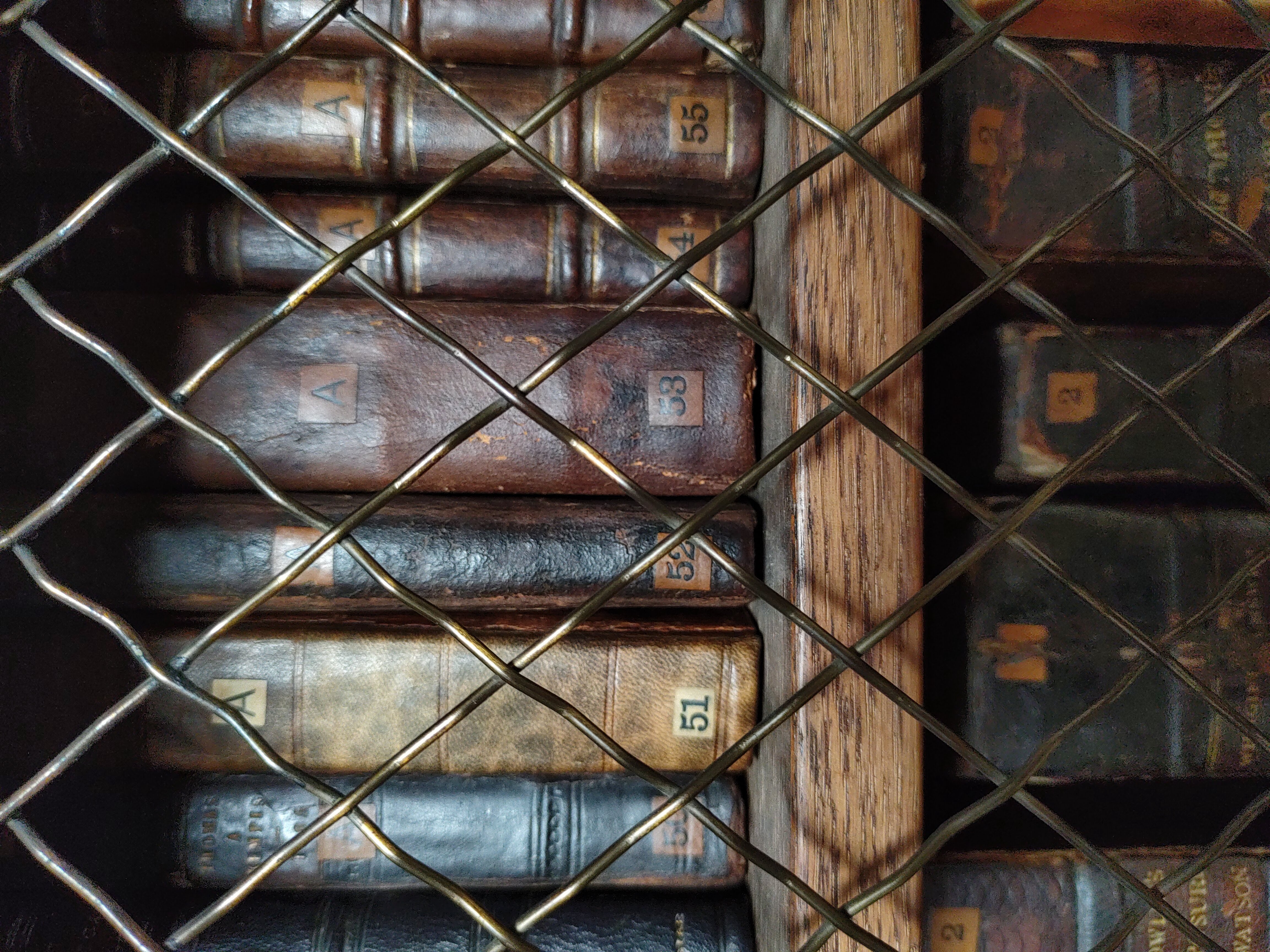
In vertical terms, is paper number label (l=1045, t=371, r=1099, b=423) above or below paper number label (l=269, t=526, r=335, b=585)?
above

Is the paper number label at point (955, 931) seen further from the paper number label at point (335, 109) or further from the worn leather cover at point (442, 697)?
the paper number label at point (335, 109)

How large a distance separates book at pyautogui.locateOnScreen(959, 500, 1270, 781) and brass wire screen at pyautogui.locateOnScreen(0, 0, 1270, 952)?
109mm

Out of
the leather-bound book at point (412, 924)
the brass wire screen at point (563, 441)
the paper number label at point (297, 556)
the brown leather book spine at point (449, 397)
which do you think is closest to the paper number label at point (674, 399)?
the brown leather book spine at point (449, 397)

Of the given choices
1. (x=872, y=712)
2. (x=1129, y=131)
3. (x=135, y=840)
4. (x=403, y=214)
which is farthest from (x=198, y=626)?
(x=1129, y=131)

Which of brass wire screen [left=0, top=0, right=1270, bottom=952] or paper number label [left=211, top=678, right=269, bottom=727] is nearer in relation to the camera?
brass wire screen [left=0, top=0, right=1270, bottom=952]

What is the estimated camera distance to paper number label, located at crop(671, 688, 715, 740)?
504mm

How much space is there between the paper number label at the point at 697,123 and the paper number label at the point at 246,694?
1.54 ft

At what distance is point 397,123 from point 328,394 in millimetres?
191

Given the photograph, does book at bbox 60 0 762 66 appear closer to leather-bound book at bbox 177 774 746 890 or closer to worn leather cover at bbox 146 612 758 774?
worn leather cover at bbox 146 612 758 774

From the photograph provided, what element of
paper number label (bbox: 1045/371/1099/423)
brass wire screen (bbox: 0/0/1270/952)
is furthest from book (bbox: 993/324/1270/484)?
brass wire screen (bbox: 0/0/1270/952)

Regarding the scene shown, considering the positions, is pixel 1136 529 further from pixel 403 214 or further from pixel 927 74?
pixel 403 214

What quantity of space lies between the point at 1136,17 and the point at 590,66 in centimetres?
38

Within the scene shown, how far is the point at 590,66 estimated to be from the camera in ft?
1.67

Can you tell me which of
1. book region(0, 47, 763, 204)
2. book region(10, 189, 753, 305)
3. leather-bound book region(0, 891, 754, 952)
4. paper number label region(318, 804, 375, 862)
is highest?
book region(0, 47, 763, 204)
